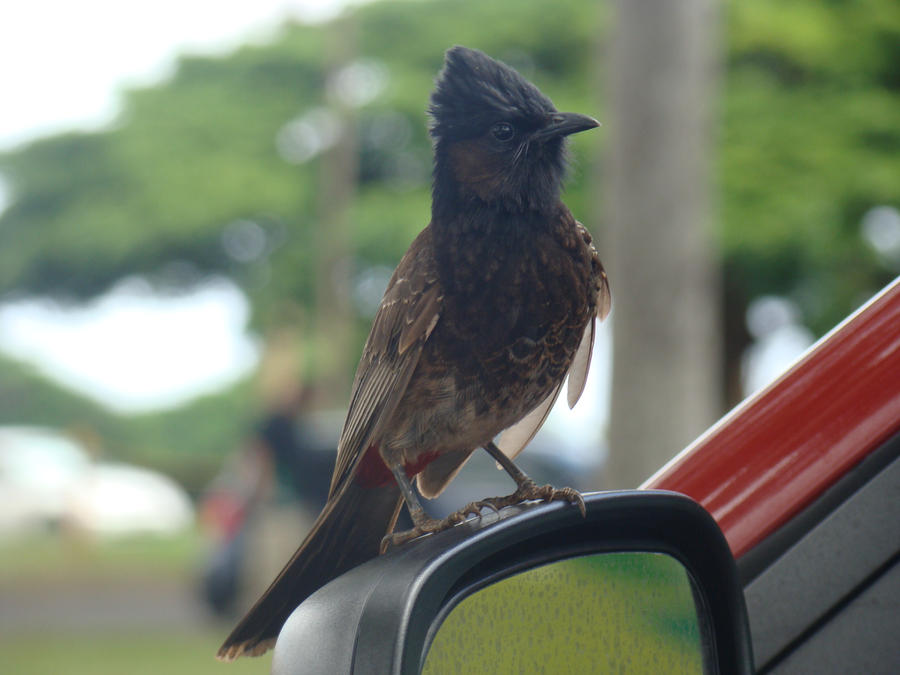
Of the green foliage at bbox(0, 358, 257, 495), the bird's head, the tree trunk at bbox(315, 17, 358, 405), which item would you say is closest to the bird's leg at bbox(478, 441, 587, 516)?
the bird's head

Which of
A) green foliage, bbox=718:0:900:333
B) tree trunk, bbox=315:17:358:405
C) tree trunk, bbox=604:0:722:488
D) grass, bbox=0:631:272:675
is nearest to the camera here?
tree trunk, bbox=604:0:722:488

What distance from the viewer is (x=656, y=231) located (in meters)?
4.99

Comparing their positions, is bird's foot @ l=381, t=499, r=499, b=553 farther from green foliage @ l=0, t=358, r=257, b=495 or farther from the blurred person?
green foliage @ l=0, t=358, r=257, b=495

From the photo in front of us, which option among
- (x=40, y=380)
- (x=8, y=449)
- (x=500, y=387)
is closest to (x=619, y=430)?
(x=500, y=387)

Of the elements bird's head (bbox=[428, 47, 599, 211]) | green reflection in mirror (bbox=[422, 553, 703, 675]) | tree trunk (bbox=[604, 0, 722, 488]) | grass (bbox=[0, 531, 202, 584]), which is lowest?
grass (bbox=[0, 531, 202, 584])

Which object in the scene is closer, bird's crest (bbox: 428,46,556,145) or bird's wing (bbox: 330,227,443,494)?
bird's crest (bbox: 428,46,556,145)

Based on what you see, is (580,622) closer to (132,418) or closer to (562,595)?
(562,595)

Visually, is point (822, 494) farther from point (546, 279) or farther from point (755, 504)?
point (546, 279)

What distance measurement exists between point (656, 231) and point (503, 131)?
11.0 feet

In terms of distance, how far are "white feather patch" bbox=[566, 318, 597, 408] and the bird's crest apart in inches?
13.8

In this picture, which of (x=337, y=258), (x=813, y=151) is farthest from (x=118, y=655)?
(x=337, y=258)

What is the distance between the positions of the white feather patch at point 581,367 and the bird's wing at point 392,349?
0.23m

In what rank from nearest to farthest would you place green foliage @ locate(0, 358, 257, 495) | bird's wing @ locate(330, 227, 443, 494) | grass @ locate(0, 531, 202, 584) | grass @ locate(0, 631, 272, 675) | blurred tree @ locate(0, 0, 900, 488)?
1. bird's wing @ locate(330, 227, 443, 494)
2. grass @ locate(0, 631, 272, 675)
3. grass @ locate(0, 531, 202, 584)
4. blurred tree @ locate(0, 0, 900, 488)
5. green foliage @ locate(0, 358, 257, 495)

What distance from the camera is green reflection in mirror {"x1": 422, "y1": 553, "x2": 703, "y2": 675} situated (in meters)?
1.03
